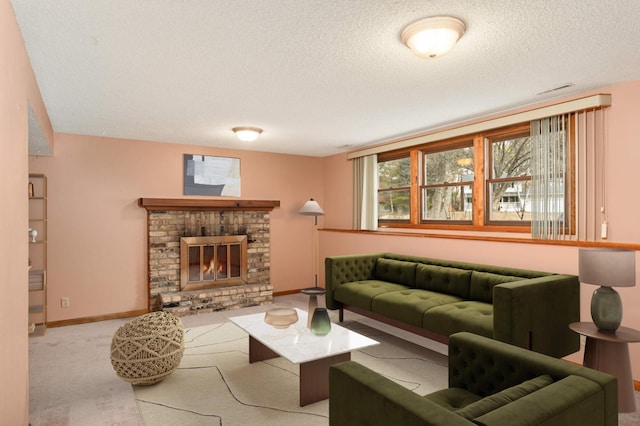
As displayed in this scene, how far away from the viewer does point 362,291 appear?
4.39 meters

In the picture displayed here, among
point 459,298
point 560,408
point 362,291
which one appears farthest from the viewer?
point 362,291

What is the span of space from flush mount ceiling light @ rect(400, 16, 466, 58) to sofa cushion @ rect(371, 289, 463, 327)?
230cm

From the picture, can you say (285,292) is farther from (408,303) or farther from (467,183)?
(467,183)

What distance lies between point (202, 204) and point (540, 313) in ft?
14.7

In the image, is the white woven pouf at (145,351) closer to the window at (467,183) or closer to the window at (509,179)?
the window at (467,183)

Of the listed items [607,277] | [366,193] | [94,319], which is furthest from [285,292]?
[607,277]

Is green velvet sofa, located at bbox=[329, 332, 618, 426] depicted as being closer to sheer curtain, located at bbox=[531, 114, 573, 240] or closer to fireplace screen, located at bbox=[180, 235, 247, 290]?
sheer curtain, located at bbox=[531, 114, 573, 240]

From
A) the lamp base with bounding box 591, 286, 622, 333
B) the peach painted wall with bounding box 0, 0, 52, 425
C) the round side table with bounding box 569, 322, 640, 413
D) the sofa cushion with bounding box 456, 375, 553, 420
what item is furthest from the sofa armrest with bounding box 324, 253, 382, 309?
the sofa cushion with bounding box 456, 375, 553, 420

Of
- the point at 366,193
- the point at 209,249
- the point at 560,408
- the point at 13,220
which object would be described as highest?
the point at 366,193

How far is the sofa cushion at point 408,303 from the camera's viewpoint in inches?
144

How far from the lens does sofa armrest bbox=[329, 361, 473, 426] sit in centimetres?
129

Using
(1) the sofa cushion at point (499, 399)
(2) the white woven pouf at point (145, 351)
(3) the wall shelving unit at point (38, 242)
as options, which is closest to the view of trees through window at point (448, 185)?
(1) the sofa cushion at point (499, 399)

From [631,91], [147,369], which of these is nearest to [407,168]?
[631,91]

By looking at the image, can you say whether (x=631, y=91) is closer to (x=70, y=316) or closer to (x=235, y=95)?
(x=235, y=95)
